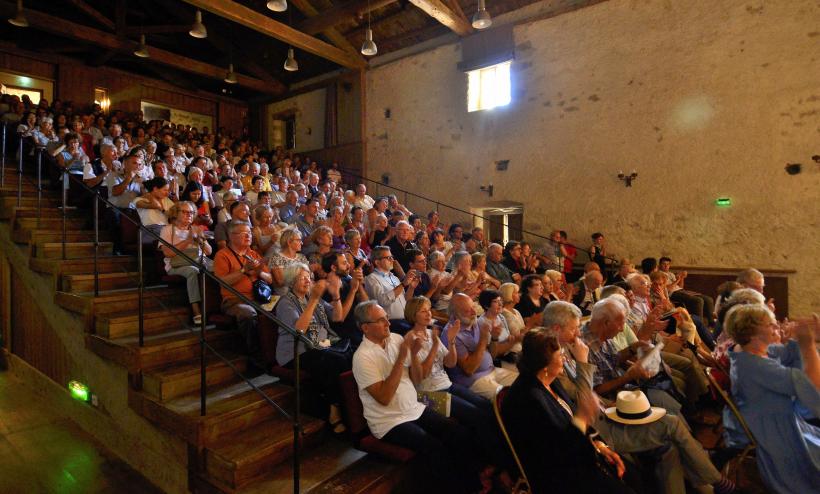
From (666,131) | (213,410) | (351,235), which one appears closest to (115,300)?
(213,410)

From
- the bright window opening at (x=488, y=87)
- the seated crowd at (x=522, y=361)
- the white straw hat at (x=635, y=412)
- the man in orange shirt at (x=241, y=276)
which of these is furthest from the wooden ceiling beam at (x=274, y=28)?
the white straw hat at (x=635, y=412)

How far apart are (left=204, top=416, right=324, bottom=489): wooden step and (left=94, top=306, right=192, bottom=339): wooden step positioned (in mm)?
937

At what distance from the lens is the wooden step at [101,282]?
354cm

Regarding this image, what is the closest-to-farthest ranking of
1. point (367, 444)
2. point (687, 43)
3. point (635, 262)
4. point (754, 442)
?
point (754, 442) → point (367, 444) → point (687, 43) → point (635, 262)

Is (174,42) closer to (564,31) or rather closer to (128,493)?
(564,31)

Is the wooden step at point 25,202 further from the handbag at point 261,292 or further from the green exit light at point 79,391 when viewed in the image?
the handbag at point 261,292

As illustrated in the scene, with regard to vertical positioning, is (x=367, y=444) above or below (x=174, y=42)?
below

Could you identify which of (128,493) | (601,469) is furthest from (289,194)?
(601,469)

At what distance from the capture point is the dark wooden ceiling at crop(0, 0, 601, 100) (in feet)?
29.5

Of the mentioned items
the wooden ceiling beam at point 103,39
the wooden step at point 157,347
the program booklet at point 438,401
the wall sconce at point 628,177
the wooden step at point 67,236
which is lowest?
the program booklet at point 438,401

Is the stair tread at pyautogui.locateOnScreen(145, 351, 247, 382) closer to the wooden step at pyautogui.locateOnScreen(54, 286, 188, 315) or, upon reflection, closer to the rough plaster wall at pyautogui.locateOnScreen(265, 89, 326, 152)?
the wooden step at pyautogui.locateOnScreen(54, 286, 188, 315)

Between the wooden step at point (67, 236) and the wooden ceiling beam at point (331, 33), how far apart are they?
23.5ft

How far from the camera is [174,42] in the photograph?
457 inches

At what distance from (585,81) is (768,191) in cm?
337
